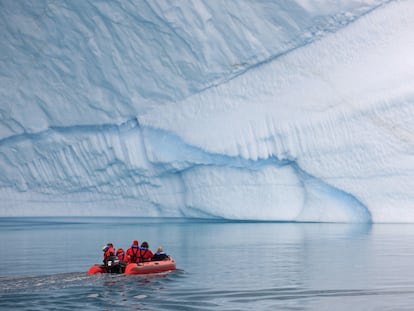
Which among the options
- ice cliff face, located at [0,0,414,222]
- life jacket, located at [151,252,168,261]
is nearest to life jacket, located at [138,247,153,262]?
life jacket, located at [151,252,168,261]

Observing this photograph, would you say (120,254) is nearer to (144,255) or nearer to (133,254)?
(133,254)

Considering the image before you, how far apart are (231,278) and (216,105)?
1229 centimetres

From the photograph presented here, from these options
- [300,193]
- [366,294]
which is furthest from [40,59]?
[366,294]

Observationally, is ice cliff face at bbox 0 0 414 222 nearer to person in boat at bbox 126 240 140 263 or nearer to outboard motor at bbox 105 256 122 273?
person in boat at bbox 126 240 140 263

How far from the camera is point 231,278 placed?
1001 cm

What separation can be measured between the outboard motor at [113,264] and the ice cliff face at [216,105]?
11.0m

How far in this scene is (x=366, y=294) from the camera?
27.2 ft

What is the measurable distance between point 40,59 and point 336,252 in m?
12.8

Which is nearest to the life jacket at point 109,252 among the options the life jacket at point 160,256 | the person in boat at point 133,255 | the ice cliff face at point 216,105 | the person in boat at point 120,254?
the person in boat at point 120,254

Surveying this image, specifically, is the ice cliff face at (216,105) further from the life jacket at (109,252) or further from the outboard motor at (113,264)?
the outboard motor at (113,264)

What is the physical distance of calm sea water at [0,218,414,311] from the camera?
7836 mm

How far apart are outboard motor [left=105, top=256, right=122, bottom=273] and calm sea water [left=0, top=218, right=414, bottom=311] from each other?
0.36 meters

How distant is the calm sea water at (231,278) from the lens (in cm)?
784

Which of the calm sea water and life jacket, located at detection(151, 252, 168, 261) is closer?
the calm sea water
